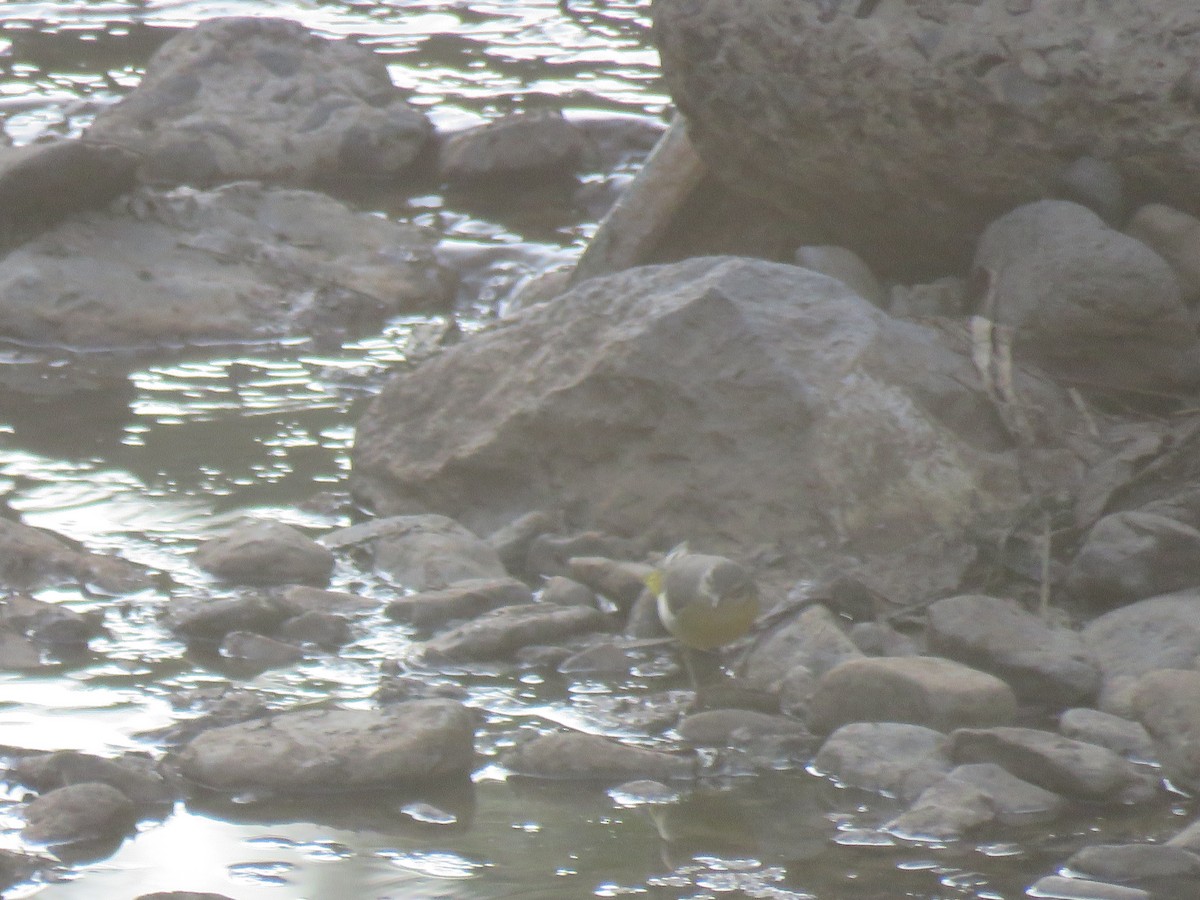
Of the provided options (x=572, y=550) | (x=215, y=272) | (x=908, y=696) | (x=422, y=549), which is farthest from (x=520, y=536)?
(x=215, y=272)

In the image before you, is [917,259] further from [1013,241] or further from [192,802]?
[192,802]

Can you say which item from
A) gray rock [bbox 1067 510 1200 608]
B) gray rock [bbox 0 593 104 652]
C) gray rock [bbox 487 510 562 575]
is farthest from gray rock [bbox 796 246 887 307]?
gray rock [bbox 0 593 104 652]

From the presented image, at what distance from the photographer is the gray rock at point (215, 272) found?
823 cm

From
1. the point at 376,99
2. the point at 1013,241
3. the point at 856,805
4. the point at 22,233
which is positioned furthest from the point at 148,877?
the point at 376,99

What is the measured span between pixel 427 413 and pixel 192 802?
7.51 feet

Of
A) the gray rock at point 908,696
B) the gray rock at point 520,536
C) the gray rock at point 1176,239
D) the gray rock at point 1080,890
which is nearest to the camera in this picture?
the gray rock at point 1080,890

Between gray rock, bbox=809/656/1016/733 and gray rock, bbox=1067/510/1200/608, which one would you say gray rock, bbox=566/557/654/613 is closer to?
gray rock, bbox=809/656/1016/733

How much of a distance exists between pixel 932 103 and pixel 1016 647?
215 cm

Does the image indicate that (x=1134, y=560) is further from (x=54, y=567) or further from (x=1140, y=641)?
(x=54, y=567)

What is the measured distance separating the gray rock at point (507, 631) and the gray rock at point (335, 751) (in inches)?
26.5

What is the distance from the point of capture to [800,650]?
15.3 ft

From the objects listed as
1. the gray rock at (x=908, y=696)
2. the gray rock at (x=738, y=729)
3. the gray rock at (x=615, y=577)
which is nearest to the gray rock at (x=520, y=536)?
the gray rock at (x=615, y=577)

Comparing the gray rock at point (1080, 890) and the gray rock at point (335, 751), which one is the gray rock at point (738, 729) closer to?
the gray rock at point (335, 751)

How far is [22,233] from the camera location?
28.0 ft
